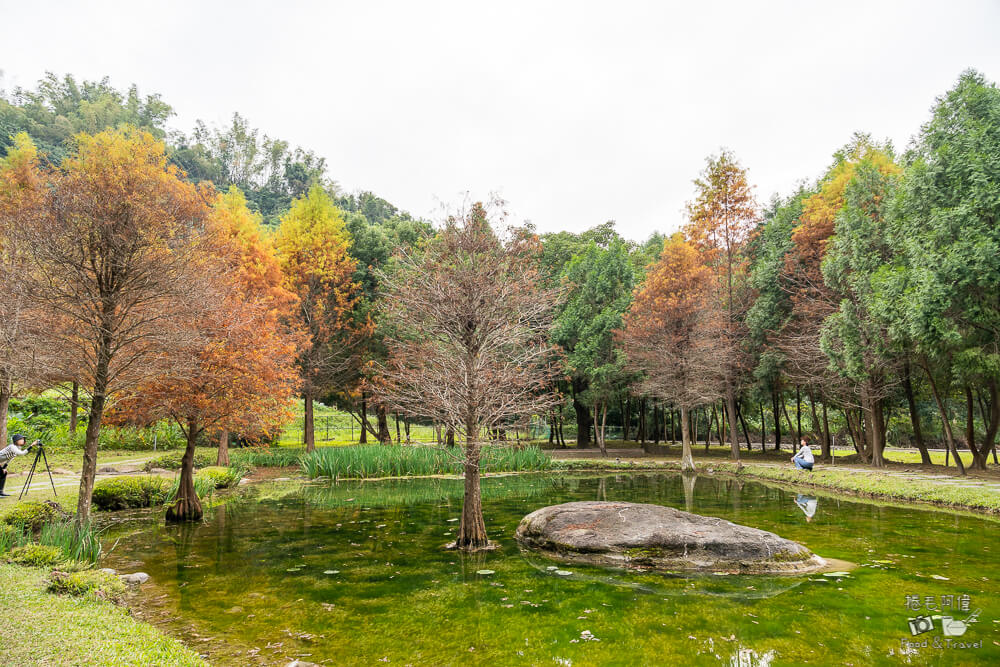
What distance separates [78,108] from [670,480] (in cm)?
10896

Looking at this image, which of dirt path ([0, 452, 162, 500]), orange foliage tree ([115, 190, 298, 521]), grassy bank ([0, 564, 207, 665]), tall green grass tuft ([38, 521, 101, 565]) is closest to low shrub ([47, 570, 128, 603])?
grassy bank ([0, 564, 207, 665])

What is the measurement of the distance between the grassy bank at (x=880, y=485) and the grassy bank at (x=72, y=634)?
1552cm

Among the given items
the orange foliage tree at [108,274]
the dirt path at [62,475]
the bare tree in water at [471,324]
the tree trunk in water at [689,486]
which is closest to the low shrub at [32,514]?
the orange foliage tree at [108,274]

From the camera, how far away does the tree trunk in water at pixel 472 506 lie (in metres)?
8.68

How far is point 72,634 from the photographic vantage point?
4188 millimetres

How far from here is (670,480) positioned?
1942cm

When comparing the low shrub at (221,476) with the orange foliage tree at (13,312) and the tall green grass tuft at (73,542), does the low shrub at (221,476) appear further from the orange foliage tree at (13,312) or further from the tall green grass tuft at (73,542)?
the tall green grass tuft at (73,542)

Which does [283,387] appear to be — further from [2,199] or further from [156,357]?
[2,199]

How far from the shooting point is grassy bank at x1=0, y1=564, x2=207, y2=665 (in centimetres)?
372

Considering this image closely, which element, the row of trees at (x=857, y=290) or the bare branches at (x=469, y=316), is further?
the row of trees at (x=857, y=290)

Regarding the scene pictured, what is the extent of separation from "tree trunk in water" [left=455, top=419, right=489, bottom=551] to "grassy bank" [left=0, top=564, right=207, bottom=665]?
15.8 feet

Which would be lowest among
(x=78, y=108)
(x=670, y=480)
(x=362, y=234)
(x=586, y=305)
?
(x=670, y=480)

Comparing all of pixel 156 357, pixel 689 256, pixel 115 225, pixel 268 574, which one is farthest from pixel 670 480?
pixel 115 225

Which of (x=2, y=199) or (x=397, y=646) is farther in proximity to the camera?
(x=2, y=199)
